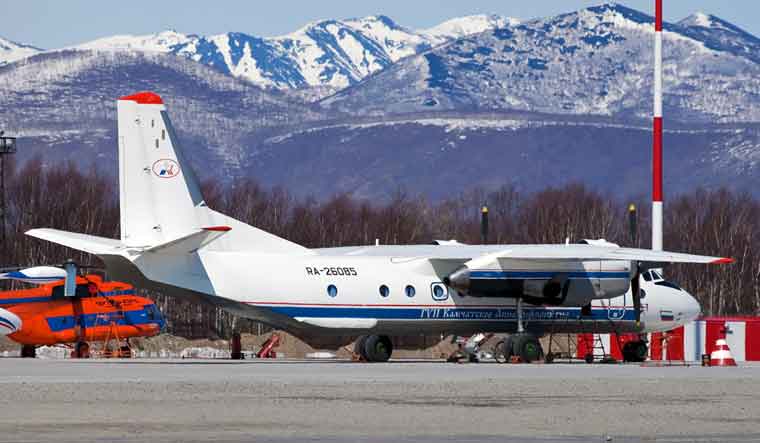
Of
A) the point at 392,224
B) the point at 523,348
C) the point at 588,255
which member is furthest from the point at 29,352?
the point at 392,224

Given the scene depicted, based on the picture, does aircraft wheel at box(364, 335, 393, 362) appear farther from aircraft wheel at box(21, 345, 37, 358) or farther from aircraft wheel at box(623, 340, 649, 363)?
aircraft wheel at box(21, 345, 37, 358)

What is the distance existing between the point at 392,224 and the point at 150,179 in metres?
73.4

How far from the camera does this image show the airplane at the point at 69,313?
5611 centimetres

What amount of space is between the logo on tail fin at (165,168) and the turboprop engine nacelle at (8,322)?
1268cm

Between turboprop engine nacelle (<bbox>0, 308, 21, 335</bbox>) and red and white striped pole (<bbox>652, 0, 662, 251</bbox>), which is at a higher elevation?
red and white striped pole (<bbox>652, 0, 662, 251</bbox>)

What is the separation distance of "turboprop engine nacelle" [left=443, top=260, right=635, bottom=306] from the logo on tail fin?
923 centimetres

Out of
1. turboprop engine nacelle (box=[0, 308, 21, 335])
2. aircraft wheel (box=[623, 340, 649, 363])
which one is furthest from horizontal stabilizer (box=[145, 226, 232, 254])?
aircraft wheel (box=[623, 340, 649, 363])

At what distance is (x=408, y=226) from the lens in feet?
389

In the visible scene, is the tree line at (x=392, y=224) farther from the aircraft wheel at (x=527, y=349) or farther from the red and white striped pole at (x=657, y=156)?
the aircraft wheel at (x=527, y=349)

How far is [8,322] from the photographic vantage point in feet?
181

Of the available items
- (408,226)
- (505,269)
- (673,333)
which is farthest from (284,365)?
(408,226)

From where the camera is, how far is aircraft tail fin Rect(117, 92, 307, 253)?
44594mm

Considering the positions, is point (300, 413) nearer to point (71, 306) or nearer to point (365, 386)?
point (365, 386)

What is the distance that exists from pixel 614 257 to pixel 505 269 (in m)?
3.17
